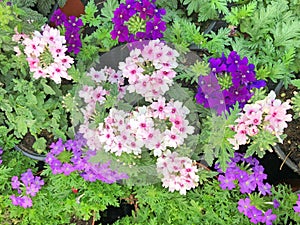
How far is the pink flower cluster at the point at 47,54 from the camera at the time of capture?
1638mm

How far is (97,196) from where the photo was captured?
1.85 m

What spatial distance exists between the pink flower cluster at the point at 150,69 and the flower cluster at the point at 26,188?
579 millimetres

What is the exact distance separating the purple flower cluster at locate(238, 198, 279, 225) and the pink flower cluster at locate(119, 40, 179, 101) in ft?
1.71

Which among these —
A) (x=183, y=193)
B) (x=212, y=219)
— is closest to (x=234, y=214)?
(x=212, y=219)

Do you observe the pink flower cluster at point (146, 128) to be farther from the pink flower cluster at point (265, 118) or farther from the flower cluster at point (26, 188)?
the flower cluster at point (26, 188)

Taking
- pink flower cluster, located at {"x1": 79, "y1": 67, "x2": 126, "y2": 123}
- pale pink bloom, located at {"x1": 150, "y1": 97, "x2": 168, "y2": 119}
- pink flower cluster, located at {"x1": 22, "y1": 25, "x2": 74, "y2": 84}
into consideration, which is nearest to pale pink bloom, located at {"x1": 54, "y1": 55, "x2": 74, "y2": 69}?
pink flower cluster, located at {"x1": 22, "y1": 25, "x2": 74, "y2": 84}

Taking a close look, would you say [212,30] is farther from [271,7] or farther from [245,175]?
[245,175]

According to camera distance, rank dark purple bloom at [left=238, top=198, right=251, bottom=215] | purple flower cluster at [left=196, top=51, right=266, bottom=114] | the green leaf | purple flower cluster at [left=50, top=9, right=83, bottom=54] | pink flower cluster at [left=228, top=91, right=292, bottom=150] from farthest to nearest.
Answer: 1. the green leaf
2. purple flower cluster at [left=50, top=9, right=83, bottom=54]
3. dark purple bloom at [left=238, top=198, right=251, bottom=215]
4. purple flower cluster at [left=196, top=51, right=266, bottom=114]
5. pink flower cluster at [left=228, top=91, right=292, bottom=150]

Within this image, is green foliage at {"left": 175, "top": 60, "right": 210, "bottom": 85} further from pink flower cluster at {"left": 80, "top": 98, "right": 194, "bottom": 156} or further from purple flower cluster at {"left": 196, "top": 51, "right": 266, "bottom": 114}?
pink flower cluster at {"left": 80, "top": 98, "right": 194, "bottom": 156}

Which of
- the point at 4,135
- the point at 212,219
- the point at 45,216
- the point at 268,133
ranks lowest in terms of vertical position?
the point at 45,216

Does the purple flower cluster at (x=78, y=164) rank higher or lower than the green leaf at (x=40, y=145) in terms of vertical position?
higher

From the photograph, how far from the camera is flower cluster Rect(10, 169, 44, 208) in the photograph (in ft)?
6.03

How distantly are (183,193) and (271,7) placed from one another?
0.80 m


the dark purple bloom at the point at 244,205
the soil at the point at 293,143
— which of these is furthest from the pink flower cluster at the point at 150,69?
the soil at the point at 293,143
